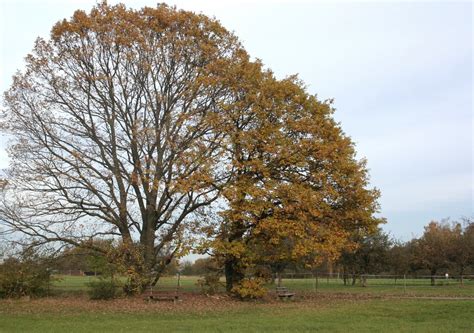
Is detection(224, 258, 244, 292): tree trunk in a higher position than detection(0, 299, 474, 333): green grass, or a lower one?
higher

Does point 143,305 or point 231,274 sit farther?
point 231,274

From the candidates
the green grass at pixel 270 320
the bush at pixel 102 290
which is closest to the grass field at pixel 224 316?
the green grass at pixel 270 320

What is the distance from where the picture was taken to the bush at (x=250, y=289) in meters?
24.7

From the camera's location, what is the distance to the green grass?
1444 centimetres

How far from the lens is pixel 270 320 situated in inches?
653

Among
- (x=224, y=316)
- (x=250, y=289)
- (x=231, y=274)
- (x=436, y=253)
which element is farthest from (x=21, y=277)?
(x=436, y=253)

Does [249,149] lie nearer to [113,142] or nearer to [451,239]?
[113,142]

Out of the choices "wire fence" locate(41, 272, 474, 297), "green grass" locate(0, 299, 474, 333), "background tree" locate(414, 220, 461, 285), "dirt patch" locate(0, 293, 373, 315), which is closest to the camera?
"green grass" locate(0, 299, 474, 333)

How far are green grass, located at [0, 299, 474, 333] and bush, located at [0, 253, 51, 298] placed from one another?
127 inches

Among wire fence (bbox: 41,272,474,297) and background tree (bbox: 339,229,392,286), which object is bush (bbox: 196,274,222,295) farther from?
background tree (bbox: 339,229,392,286)

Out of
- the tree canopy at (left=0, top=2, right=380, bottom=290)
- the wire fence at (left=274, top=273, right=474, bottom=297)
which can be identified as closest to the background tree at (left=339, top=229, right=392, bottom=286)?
the wire fence at (left=274, top=273, right=474, bottom=297)

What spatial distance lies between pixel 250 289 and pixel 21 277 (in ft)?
36.9

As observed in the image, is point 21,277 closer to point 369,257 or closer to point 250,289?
point 250,289

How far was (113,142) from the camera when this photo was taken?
26.9 metres
